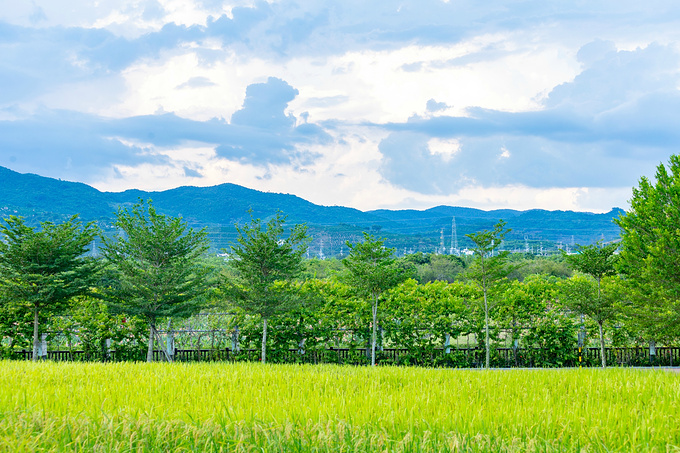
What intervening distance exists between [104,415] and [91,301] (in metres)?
16.1

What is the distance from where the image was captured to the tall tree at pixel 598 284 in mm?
18281

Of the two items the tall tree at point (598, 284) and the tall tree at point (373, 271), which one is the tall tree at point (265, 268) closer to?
the tall tree at point (373, 271)

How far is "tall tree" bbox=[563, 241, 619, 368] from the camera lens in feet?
60.0

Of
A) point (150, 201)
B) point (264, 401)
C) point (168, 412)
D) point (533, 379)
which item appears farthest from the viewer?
point (150, 201)

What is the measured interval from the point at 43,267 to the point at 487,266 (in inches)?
595

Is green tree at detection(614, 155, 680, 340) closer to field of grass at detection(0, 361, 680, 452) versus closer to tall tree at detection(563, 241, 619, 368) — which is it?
tall tree at detection(563, 241, 619, 368)

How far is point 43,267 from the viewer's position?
1670 centimetres

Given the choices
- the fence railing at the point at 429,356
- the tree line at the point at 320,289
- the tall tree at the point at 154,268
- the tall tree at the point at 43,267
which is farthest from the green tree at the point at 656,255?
the tall tree at the point at 43,267

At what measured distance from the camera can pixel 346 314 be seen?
1908 centimetres

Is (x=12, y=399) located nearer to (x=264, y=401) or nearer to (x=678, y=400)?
(x=264, y=401)

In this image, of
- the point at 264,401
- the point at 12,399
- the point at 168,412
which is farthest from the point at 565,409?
the point at 12,399

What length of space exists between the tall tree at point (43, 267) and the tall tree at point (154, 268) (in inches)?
36.6

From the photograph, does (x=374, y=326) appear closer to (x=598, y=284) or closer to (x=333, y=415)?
(x=598, y=284)

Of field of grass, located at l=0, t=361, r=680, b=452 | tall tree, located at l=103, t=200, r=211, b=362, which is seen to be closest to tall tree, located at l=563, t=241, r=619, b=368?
field of grass, located at l=0, t=361, r=680, b=452
